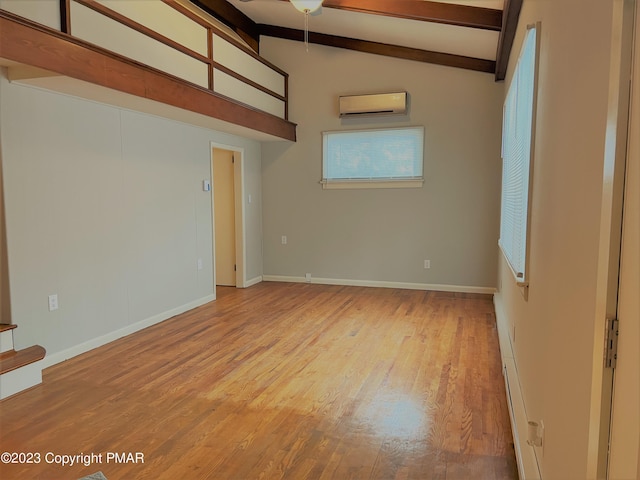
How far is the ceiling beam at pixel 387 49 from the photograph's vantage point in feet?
17.7

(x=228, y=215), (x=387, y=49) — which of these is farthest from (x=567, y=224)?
(x=228, y=215)

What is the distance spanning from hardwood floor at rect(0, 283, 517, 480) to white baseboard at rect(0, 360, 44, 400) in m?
0.06

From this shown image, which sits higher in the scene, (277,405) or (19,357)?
(19,357)

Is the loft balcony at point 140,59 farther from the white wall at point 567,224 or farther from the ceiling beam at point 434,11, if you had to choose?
the white wall at point 567,224

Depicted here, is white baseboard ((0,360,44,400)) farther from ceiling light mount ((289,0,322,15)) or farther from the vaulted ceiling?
the vaulted ceiling

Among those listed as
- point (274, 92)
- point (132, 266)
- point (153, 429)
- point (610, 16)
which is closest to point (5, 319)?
point (132, 266)

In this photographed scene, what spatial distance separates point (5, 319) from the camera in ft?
9.95

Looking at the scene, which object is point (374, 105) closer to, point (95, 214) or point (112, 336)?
point (95, 214)

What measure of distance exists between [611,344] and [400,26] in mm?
4788

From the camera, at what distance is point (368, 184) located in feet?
20.1

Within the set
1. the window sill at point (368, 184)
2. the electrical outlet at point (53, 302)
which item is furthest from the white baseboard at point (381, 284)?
the electrical outlet at point (53, 302)

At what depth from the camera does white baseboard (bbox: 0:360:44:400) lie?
278 cm

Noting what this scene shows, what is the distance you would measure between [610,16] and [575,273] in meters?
0.68

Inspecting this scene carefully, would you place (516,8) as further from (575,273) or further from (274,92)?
(274,92)
